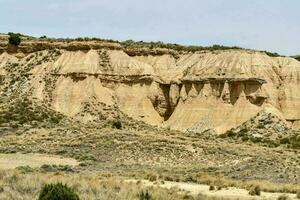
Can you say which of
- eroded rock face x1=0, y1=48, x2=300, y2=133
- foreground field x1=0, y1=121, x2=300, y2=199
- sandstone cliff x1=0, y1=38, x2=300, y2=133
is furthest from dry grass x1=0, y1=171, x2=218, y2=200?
eroded rock face x1=0, y1=48, x2=300, y2=133

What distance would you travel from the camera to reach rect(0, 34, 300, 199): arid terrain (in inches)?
2186

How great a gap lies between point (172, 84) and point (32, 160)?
3197cm

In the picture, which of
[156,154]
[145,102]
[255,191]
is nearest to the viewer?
[255,191]

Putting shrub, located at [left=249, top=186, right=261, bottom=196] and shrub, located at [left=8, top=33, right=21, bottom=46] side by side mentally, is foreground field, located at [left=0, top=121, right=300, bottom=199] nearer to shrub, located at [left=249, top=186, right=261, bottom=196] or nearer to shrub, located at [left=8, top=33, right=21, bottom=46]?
shrub, located at [left=249, top=186, right=261, bottom=196]

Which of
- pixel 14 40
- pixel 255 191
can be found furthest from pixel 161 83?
pixel 255 191

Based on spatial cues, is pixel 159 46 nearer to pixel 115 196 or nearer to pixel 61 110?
pixel 61 110

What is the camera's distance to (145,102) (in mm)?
76812

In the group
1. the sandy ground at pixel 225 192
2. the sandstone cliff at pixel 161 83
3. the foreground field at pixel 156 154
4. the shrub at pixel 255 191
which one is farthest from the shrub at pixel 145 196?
the sandstone cliff at pixel 161 83

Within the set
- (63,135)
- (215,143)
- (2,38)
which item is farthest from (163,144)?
(2,38)

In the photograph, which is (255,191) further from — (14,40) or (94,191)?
(14,40)

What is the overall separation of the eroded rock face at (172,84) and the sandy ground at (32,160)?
2078 centimetres

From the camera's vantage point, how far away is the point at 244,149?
56.2 metres

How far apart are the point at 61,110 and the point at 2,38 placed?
16.7 meters

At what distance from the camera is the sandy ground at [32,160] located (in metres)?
45.9
